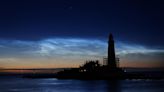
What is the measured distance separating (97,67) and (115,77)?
9.31 m

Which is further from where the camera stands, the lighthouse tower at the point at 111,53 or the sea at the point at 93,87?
the lighthouse tower at the point at 111,53

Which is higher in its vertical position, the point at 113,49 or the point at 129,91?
the point at 113,49

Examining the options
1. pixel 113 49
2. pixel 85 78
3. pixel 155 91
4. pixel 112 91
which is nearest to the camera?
pixel 155 91

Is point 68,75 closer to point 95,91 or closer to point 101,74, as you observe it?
point 101,74

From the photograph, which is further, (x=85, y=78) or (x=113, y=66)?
→ (x=85, y=78)

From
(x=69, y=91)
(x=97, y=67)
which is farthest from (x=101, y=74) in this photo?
(x=69, y=91)

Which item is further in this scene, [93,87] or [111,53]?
[111,53]

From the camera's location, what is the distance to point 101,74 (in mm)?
129000

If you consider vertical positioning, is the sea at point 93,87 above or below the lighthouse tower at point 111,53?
below

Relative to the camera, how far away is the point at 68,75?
146750 millimetres

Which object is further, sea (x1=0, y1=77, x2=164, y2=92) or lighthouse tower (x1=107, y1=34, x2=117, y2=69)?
lighthouse tower (x1=107, y1=34, x2=117, y2=69)

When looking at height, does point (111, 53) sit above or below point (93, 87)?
above

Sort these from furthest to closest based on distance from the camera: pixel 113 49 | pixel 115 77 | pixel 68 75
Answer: pixel 68 75, pixel 115 77, pixel 113 49

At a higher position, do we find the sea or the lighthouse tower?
the lighthouse tower
